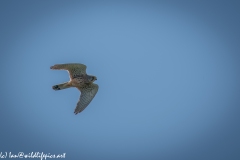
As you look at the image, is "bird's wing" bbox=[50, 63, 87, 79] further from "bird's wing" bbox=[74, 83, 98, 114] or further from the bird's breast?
"bird's wing" bbox=[74, 83, 98, 114]

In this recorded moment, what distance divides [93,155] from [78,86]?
57380 mm

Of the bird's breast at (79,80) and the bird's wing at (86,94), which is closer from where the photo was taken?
the bird's wing at (86,94)

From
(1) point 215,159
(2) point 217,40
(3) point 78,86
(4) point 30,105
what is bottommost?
(3) point 78,86

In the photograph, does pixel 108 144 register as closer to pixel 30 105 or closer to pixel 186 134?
pixel 186 134

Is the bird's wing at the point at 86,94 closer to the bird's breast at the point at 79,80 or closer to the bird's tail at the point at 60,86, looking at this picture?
the bird's breast at the point at 79,80

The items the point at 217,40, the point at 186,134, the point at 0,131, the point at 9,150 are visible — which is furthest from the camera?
the point at 217,40

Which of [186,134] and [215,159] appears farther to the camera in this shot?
[186,134]

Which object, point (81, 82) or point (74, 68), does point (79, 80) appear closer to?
point (81, 82)

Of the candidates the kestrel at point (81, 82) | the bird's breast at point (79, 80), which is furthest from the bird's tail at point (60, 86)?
the bird's breast at point (79, 80)

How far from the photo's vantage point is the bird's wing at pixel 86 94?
1186 centimetres

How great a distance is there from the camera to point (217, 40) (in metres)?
190

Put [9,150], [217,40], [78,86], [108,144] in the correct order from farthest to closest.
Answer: [217,40] < [108,144] < [9,150] < [78,86]

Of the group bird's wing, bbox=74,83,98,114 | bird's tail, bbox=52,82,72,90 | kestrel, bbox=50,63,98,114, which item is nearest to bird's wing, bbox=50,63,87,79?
kestrel, bbox=50,63,98,114

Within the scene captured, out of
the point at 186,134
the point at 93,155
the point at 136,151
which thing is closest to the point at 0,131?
the point at 93,155
